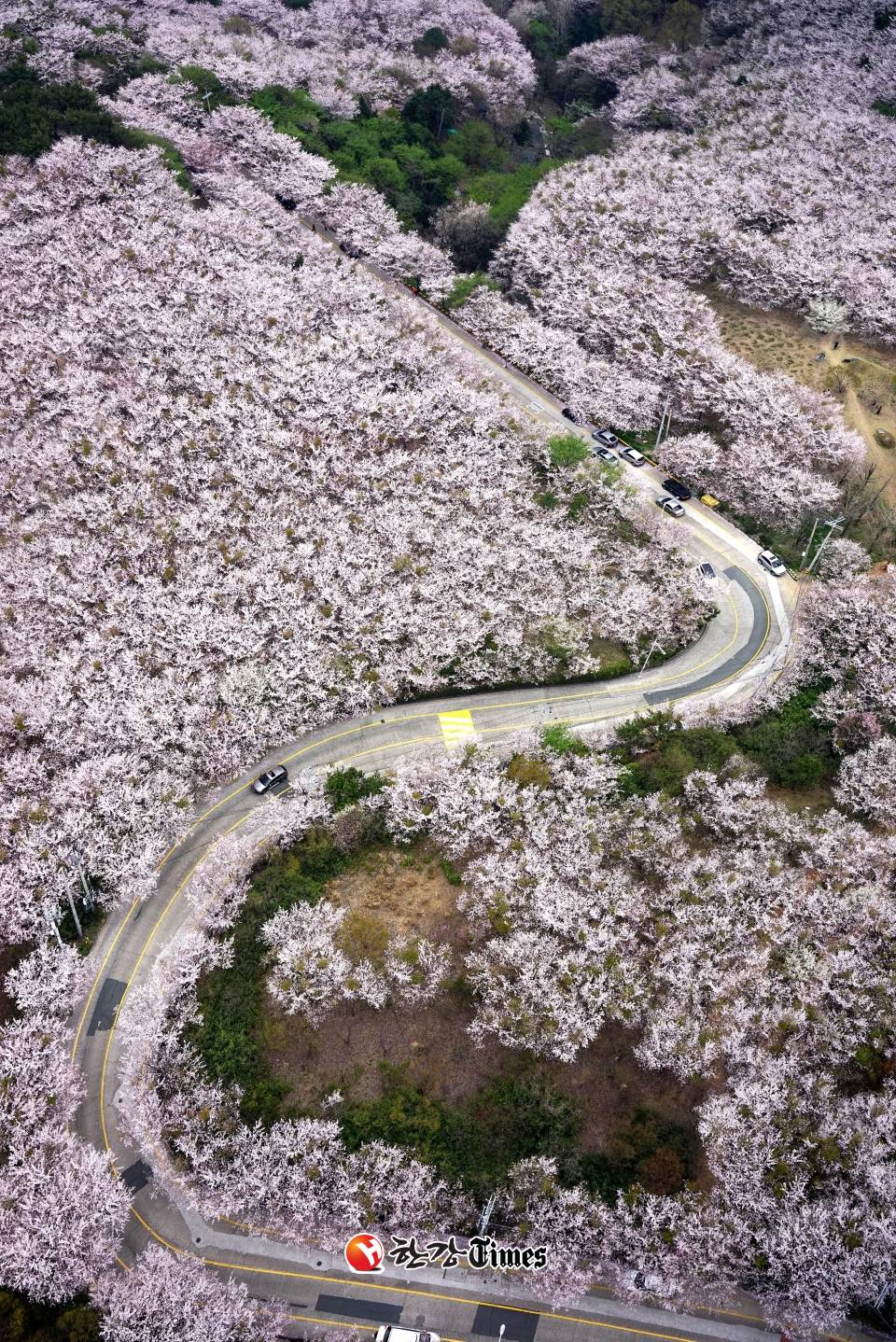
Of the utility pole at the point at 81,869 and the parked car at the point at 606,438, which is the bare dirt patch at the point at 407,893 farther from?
the parked car at the point at 606,438

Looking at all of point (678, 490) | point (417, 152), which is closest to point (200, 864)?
point (678, 490)

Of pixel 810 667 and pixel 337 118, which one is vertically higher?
pixel 337 118

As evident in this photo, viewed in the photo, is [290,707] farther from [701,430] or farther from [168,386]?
[701,430]

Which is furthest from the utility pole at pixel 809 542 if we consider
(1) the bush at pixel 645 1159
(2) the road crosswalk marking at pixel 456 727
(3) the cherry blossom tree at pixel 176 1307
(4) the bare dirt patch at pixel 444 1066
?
(3) the cherry blossom tree at pixel 176 1307

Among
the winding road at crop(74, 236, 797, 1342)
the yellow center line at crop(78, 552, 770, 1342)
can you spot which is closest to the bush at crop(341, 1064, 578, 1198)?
the winding road at crop(74, 236, 797, 1342)

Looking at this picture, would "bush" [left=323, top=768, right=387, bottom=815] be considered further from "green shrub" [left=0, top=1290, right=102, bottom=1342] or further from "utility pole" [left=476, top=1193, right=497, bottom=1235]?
"green shrub" [left=0, top=1290, right=102, bottom=1342]

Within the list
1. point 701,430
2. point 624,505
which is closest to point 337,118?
point 701,430

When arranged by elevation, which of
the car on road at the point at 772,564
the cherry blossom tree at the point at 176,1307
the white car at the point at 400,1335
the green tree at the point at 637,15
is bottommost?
the cherry blossom tree at the point at 176,1307
